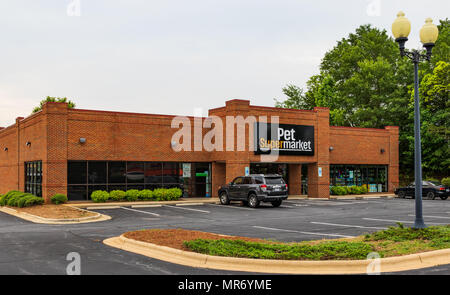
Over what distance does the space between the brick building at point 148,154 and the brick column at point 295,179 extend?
0.08 m

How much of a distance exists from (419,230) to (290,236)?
3866 mm

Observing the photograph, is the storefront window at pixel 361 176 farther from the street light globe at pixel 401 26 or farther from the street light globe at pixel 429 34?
the street light globe at pixel 401 26

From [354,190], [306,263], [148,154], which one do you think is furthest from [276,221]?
[354,190]

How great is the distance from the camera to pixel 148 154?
30.8 meters

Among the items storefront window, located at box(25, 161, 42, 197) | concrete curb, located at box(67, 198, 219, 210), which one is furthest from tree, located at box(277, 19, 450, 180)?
storefront window, located at box(25, 161, 42, 197)

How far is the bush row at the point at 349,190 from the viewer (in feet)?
122

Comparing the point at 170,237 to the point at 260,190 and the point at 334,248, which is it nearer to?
the point at 334,248

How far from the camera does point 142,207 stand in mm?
26625

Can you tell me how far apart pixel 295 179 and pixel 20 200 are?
67.7ft

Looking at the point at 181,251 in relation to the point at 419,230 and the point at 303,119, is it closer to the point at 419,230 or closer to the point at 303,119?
the point at 419,230

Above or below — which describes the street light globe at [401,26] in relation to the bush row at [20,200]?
above

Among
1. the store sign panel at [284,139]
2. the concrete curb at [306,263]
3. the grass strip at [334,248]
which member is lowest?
the concrete curb at [306,263]

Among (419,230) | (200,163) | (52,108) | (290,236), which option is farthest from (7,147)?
(419,230)

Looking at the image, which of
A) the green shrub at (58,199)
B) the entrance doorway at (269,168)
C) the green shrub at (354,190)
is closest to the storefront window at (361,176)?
the green shrub at (354,190)
